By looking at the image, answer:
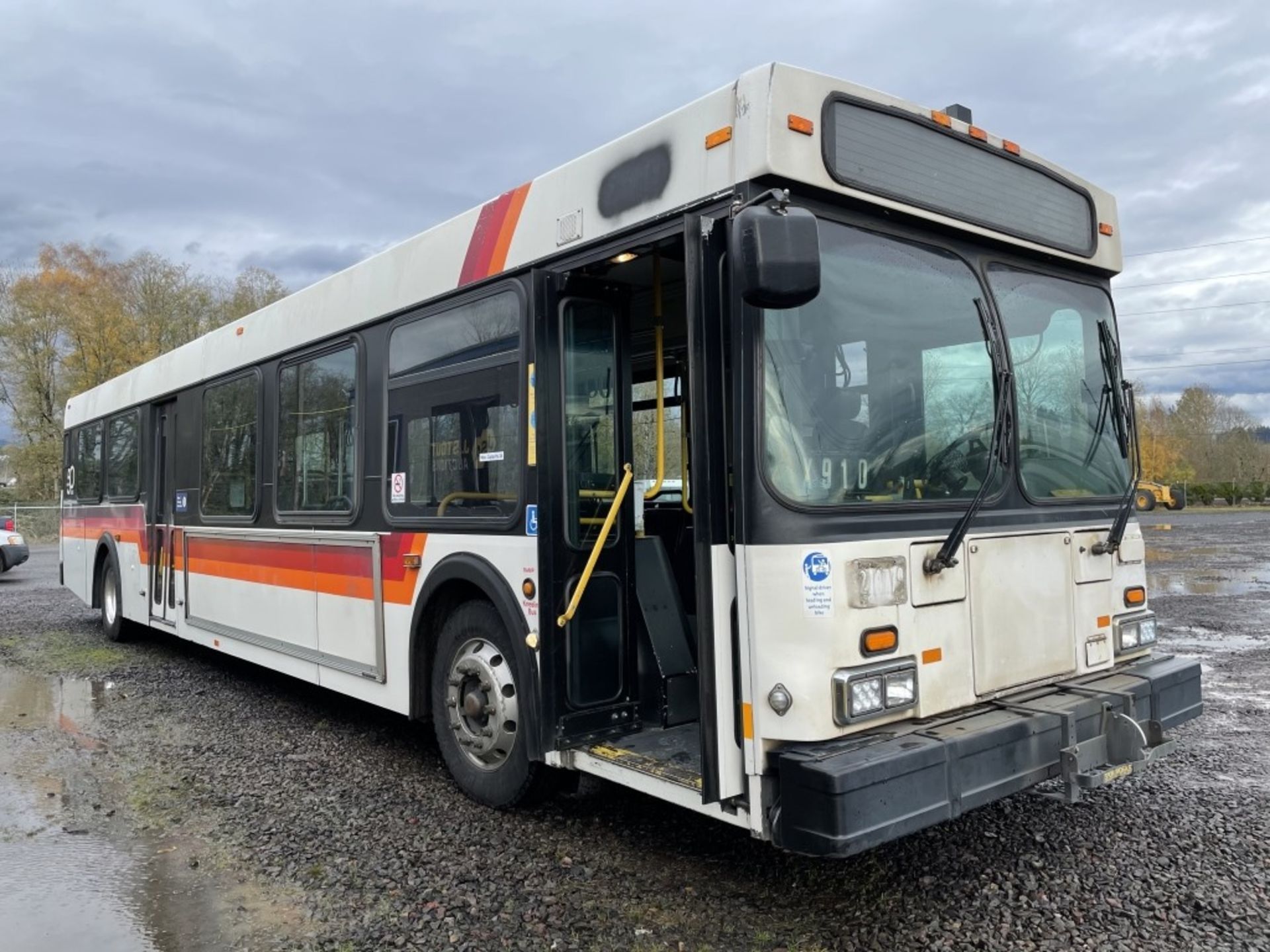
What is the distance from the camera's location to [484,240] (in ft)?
15.1

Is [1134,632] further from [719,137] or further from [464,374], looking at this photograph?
[464,374]

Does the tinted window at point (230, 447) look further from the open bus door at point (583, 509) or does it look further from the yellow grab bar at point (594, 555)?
the yellow grab bar at point (594, 555)

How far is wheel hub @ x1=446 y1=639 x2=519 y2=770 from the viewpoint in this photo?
171 inches

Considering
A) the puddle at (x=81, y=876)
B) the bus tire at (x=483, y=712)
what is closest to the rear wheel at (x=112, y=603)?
the puddle at (x=81, y=876)

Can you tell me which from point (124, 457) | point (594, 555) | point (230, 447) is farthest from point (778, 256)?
point (124, 457)

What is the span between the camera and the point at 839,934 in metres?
3.28

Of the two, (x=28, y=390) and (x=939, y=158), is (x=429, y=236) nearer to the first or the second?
(x=939, y=158)

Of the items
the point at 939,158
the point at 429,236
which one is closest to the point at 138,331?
the point at 429,236

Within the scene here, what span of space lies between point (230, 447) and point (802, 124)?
537cm

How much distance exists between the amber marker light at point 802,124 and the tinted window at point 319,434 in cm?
321

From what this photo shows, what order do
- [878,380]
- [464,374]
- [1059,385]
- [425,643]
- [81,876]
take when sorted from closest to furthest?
[878,380] < [81,876] < [1059,385] < [464,374] < [425,643]

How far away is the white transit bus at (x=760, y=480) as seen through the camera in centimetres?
319

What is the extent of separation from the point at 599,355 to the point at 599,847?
2.15 meters

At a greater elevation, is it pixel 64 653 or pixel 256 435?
pixel 256 435
